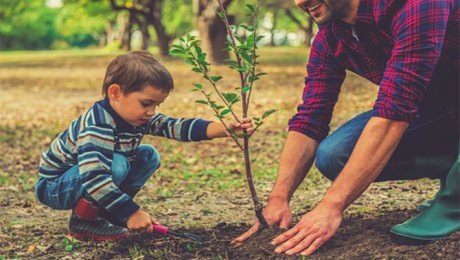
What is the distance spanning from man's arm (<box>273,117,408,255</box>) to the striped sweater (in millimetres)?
825

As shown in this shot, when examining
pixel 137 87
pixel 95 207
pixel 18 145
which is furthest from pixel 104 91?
pixel 18 145

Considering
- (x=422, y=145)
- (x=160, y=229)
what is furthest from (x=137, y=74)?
(x=422, y=145)

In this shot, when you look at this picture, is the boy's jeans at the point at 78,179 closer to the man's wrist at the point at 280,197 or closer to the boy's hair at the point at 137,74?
the boy's hair at the point at 137,74

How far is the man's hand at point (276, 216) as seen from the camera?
326 cm

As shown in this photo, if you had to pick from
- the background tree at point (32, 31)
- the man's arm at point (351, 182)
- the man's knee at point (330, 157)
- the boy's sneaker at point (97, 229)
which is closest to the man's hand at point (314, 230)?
the man's arm at point (351, 182)

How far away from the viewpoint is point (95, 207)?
3.57 m

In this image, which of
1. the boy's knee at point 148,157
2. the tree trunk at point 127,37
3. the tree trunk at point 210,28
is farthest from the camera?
the tree trunk at point 127,37

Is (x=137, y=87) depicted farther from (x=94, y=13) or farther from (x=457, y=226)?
(x=94, y=13)

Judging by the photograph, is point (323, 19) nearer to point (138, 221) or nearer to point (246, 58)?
point (246, 58)

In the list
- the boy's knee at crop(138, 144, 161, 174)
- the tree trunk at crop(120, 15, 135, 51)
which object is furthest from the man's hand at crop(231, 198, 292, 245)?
the tree trunk at crop(120, 15, 135, 51)

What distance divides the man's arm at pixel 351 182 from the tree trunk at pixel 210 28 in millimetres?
14141

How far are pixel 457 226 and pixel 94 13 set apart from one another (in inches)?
1249

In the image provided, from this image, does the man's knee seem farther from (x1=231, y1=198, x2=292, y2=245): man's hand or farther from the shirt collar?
the shirt collar

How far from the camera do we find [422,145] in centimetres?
343
